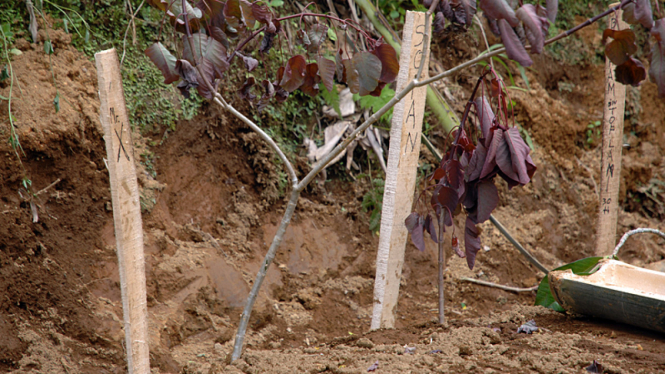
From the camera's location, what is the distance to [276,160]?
3.61 m

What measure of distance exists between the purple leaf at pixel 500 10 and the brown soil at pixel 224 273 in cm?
130

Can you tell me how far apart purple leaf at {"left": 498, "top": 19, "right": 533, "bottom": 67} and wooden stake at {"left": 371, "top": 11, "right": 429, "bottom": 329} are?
1120 mm

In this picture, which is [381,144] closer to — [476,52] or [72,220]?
[476,52]

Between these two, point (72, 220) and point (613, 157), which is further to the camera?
point (613, 157)

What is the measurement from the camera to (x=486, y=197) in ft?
6.31

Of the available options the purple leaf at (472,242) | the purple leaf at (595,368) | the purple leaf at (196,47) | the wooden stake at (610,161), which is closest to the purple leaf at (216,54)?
the purple leaf at (196,47)

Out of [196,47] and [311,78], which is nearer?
[196,47]

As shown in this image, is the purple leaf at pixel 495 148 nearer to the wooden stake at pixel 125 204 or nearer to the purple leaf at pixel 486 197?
the purple leaf at pixel 486 197

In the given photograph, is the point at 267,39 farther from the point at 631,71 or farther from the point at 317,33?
the point at 631,71

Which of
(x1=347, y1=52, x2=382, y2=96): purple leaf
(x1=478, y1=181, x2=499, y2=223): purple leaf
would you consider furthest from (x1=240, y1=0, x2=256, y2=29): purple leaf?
(x1=478, y1=181, x2=499, y2=223): purple leaf

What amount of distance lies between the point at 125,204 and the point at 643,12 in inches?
69.9

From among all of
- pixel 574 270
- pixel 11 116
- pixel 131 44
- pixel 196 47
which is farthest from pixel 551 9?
pixel 131 44

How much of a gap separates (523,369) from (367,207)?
2.15 metres

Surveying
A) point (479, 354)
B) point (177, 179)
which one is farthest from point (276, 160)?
point (479, 354)
